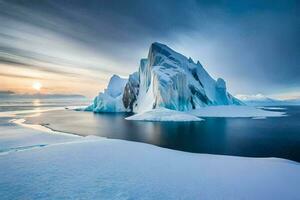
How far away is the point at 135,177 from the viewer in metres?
5.41

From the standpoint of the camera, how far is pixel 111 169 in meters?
5.94

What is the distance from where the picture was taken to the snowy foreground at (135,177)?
14.3 feet

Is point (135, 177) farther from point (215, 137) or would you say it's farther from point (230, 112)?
point (230, 112)

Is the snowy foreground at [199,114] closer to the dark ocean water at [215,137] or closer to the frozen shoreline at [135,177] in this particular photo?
the dark ocean water at [215,137]

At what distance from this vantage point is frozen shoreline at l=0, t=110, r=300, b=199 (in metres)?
4.37

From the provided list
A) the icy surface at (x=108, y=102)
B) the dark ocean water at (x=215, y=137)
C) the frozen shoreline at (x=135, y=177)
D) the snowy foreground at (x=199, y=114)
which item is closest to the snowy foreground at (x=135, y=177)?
the frozen shoreline at (x=135, y=177)

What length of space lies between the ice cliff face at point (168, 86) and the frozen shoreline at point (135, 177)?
92.3 ft

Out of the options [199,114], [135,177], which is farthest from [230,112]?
[135,177]

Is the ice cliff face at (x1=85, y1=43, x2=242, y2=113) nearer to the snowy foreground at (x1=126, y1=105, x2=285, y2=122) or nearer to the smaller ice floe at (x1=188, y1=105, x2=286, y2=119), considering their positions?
the smaller ice floe at (x1=188, y1=105, x2=286, y2=119)

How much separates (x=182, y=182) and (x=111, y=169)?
224cm

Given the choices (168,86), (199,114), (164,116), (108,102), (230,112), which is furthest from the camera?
(108,102)

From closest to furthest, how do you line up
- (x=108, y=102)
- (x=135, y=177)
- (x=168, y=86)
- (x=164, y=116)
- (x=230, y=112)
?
(x=135, y=177) < (x=164, y=116) < (x=168, y=86) < (x=230, y=112) < (x=108, y=102)

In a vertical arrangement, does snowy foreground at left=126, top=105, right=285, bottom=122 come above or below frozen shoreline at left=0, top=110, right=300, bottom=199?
above

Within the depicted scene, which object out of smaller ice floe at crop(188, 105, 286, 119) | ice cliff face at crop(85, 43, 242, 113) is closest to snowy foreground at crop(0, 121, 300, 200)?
ice cliff face at crop(85, 43, 242, 113)
